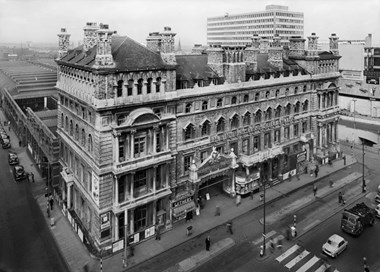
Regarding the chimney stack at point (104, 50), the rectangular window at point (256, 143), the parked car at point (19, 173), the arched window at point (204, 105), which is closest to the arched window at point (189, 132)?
the arched window at point (204, 105)

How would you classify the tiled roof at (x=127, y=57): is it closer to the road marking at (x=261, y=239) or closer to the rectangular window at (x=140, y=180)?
the rectangular window at (x=140, y=180)

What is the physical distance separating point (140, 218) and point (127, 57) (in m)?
20.2

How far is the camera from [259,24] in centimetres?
16400

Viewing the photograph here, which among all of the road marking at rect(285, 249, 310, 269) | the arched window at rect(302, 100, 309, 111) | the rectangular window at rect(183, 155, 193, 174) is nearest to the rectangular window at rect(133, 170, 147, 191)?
the rectangular window at rect(183, 155, 193, 174)

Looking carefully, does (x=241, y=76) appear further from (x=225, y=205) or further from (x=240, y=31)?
(x=240, y=31)

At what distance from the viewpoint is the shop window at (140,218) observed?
147ft

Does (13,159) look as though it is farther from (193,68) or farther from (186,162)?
(193,68)

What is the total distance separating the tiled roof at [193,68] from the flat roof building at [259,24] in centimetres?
9880

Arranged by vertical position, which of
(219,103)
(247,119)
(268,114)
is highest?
(219,103)

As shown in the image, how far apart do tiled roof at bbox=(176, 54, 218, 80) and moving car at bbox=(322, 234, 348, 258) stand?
2791cm

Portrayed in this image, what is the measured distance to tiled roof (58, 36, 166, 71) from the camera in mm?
41125

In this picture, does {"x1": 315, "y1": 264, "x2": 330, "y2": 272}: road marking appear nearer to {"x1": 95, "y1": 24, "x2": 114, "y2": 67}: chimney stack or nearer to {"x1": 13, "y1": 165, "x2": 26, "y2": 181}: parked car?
{"x1": 95, "y1": 24, "x2": 114, "y2": 67}: chimney stack

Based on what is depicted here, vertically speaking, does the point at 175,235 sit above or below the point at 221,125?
below

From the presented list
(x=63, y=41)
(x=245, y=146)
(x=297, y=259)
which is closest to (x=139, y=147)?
(x=245, y=146)
